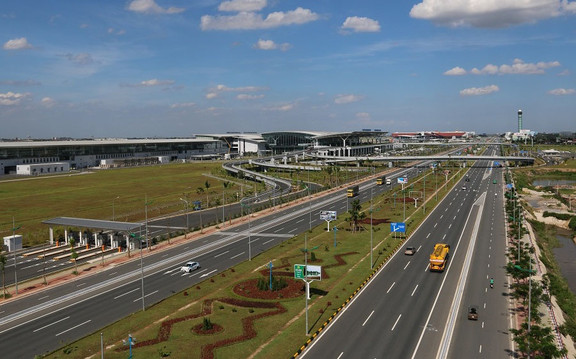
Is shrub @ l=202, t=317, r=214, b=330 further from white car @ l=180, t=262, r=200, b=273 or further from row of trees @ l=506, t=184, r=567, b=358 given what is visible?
row of trees @ l=506, t=184, r=567, b=358

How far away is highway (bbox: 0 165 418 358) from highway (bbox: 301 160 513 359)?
2597cm

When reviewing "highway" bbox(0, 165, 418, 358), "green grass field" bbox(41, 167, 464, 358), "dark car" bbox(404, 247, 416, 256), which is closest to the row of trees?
"dark car" bbox(404, 247, 416, 256)

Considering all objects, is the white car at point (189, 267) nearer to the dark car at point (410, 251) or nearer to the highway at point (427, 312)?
the highway at point (427, 312)

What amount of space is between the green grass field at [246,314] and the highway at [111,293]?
2925 millimetres

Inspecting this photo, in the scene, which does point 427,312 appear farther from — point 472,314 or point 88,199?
point 88,199

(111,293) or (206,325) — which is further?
(111,293)

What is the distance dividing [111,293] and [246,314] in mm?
21689

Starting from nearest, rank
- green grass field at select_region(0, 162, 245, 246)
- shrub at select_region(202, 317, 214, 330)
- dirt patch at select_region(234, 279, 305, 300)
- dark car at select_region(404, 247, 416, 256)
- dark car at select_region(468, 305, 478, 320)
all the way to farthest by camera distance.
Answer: shrub at select_region(202, 317, 214, 330) → dark car at select_region(468, 305, 478, 320) → dirt patch at select_region(234, 279, 305, 300) → dark car at select_region(404, 247, 416, 256) → green grass field at select_region(0, 162, 245, 246)

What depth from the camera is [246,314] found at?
56.2 meters

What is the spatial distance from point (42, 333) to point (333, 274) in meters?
40.3

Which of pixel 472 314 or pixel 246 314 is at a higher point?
pixel 472 314

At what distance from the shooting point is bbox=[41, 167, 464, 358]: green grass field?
1823 inches

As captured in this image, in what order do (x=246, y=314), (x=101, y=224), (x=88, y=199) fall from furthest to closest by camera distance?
(x=88, y=199) < (x=101, y=224) < (x=246, y=314)

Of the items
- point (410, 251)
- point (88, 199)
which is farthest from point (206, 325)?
point (88, 199)
